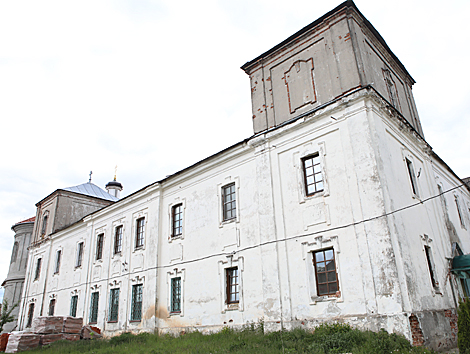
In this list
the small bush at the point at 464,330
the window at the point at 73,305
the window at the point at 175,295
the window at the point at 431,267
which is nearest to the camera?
the small bush at the point at 464,330

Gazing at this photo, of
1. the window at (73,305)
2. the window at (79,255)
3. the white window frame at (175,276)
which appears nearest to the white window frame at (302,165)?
the white window frame at (175,276)

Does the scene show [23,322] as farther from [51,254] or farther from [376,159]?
[376,159]

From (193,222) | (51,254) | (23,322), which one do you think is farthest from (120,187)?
(193,222)

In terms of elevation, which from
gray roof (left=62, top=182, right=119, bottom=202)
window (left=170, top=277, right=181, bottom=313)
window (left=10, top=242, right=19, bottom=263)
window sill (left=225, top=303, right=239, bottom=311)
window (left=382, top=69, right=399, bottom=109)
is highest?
gray roof (left=62, top=182, right=119, bottom=202)

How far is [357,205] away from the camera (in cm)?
975

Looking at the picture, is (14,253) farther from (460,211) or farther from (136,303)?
(460,211)

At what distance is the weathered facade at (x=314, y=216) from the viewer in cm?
937

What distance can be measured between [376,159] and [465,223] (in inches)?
320

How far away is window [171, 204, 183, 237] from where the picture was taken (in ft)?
50.3

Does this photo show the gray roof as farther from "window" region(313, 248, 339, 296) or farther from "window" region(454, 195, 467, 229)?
"window" region(454, 195, 467, 229)

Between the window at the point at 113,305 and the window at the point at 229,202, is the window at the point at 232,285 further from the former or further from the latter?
the window at the point at 113,305

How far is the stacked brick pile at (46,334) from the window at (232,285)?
7622 millimetres

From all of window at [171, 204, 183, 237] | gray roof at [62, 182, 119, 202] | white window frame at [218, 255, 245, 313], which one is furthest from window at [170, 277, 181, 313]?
gray roof at [62, 182, 119, 202]

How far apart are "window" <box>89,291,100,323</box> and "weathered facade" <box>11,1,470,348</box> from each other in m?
1.43
